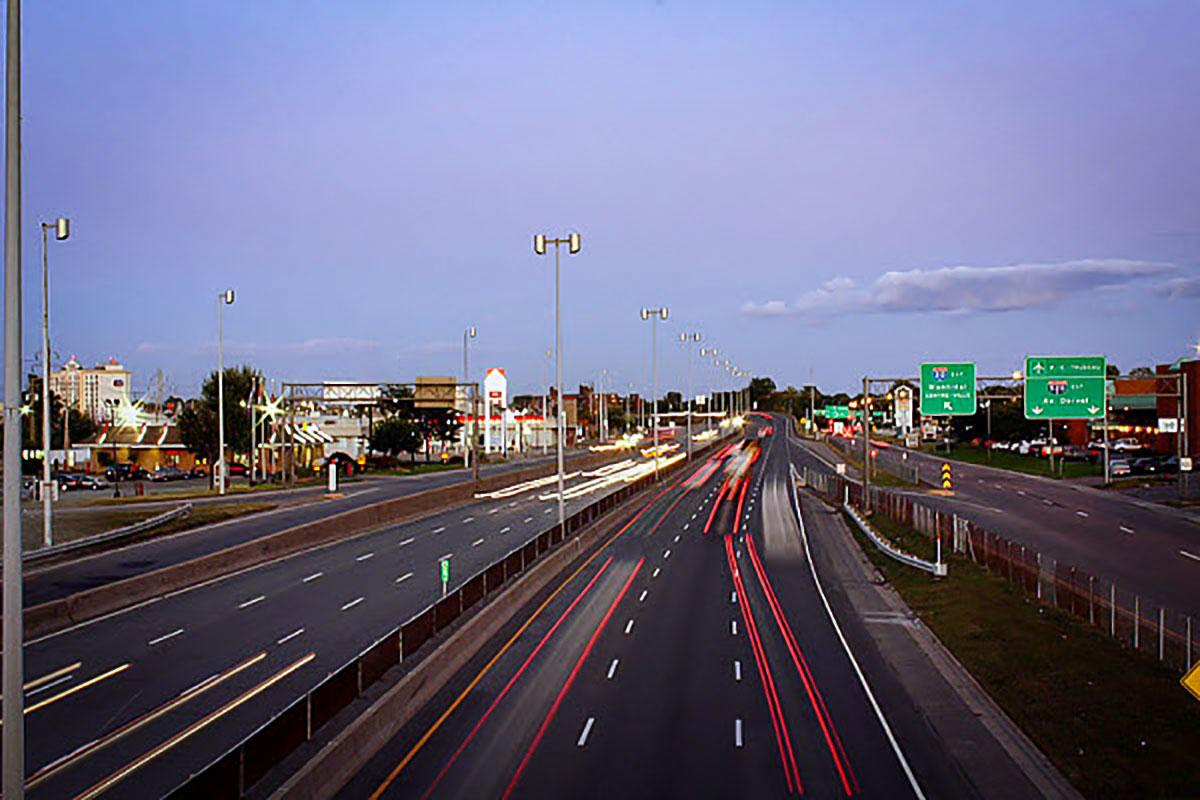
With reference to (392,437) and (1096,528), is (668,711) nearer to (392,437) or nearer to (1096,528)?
(1096,528)

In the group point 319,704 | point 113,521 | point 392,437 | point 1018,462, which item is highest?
point 392,437

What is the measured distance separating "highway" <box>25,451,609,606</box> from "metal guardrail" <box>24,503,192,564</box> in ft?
2.50

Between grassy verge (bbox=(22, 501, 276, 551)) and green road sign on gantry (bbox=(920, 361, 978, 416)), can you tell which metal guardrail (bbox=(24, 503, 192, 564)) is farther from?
green road sign on gantry (bbox=(920, 361, 978, 416))

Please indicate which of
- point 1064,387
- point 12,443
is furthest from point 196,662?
point 1064,387

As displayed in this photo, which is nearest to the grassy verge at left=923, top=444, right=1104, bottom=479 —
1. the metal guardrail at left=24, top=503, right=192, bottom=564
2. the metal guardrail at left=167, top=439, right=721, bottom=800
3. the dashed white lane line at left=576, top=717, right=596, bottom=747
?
the metal guardrail at left=24, top=503, right=192, bottom=564

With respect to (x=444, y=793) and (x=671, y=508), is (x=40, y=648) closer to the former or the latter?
(x=444, y=793)

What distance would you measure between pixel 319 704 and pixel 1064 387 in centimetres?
4624

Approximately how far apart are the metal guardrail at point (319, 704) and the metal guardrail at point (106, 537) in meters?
16.3

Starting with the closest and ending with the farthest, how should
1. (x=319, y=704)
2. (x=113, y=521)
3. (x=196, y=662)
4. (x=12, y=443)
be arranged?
(x=12, y=443)
(x=319, y=704)
(x=196, y=662)
(x=113, y=521)

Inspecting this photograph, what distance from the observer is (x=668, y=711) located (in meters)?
20.2

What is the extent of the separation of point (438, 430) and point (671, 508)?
6862cm

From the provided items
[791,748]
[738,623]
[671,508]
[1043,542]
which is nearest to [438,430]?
[671,508]

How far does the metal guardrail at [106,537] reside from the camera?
34.9 m

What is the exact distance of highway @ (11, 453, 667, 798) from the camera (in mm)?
16828
